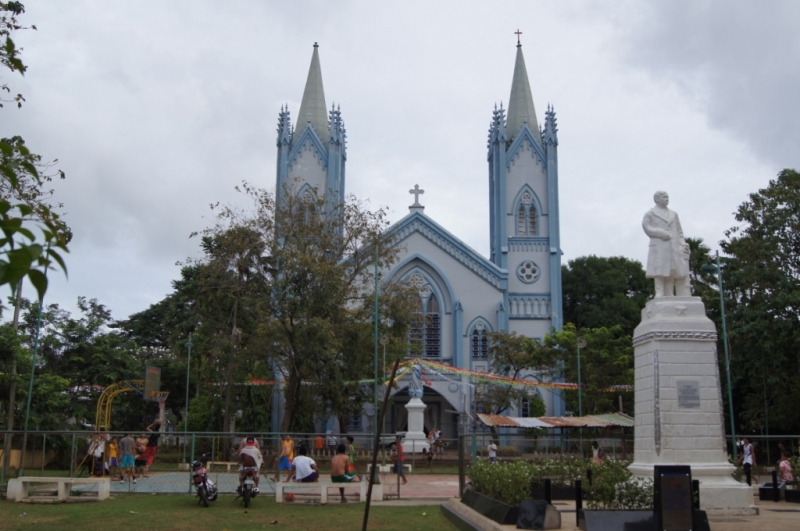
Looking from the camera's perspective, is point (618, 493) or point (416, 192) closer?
point (618, 493)

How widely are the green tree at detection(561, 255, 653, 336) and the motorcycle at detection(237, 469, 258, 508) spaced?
48.2m

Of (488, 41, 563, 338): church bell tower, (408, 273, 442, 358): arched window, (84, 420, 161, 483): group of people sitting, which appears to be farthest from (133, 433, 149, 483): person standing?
(488, 41, 563, 338): church bell tower

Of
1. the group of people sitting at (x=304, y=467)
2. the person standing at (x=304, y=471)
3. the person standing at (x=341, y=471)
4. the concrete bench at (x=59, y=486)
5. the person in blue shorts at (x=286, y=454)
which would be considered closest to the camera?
the group of people sitting at (x=304, y=467)

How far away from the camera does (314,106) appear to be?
53.8 meters

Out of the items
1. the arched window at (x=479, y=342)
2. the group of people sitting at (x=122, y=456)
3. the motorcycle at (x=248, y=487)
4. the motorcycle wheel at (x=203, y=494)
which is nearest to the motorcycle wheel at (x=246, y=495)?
the motorcycle at (x=248, y=487)

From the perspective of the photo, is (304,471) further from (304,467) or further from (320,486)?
(320,486)

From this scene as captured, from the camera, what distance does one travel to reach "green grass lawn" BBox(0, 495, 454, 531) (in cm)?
1208

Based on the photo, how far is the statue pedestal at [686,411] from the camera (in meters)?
12.1

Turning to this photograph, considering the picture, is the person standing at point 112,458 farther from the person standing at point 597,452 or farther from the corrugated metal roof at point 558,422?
the corrugated metal roof at point 558,422

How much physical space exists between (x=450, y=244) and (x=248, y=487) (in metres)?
33.5

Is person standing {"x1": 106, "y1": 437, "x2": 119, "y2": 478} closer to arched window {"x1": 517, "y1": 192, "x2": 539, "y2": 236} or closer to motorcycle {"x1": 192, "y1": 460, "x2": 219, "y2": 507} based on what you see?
motorcycle {"x1": 192, "y1": 460, "x2": 219, "y2": 507}

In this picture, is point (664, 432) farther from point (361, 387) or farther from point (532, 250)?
point (532, 250)

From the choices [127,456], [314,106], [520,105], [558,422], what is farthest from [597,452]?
[314,106]

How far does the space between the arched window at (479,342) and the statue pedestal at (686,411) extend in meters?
33.2
